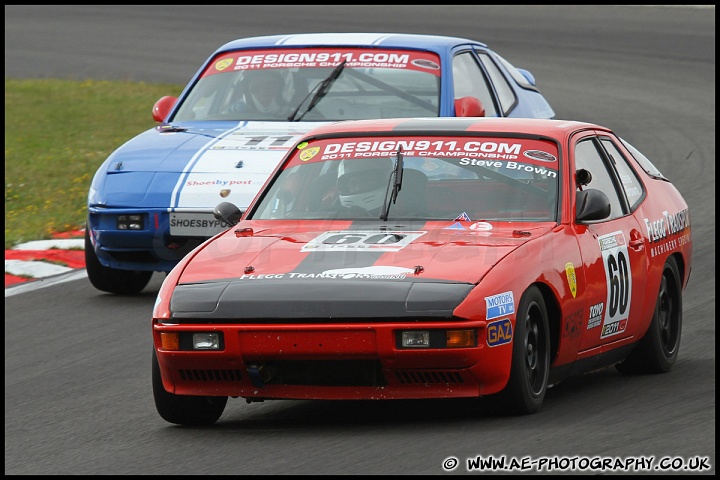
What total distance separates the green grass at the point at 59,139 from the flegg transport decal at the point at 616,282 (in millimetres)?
6499

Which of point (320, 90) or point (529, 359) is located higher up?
point (320, 90)

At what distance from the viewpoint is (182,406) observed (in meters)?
6.36

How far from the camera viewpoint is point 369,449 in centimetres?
566

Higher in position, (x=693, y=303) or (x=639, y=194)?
(x=639, y=194)

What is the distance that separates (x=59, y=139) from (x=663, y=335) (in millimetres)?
11725

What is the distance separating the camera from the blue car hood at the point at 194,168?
31.9ft

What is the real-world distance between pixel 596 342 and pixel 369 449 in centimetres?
164

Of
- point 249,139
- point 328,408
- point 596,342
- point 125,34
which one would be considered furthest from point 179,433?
point 125,34

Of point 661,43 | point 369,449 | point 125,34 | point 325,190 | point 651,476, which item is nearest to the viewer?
point 651,476

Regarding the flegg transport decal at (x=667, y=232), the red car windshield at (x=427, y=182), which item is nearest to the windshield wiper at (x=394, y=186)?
the red car windshield at (x=427, y=182)

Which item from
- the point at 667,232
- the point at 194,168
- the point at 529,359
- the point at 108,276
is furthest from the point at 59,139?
the point at 529,359

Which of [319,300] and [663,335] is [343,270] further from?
[663,335]

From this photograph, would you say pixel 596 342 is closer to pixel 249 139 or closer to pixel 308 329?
pixel 308 329

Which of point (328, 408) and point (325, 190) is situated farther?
point (325, 190)
